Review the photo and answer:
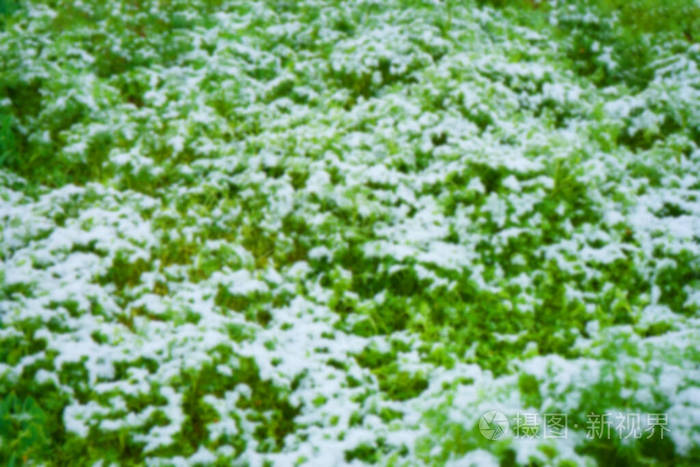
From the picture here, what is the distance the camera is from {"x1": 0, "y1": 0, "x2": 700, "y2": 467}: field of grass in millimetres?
3646

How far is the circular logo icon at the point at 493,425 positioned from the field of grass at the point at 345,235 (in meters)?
0.01

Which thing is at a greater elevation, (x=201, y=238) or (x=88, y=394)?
(x=201, y=238)

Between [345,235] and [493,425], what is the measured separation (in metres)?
2.50

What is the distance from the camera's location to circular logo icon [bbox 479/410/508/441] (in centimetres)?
318

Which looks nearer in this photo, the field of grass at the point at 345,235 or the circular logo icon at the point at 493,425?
the circular logo icon at the point at 493,425

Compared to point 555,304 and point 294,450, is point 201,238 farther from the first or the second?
point 555,304

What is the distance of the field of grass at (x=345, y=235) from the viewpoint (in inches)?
144

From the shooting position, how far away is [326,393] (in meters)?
4.02

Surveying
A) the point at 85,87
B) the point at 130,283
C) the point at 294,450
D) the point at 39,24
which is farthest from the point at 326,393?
the point at 39,24

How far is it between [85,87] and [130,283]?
9.24 feet

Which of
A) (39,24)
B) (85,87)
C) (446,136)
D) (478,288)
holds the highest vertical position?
(39,24)

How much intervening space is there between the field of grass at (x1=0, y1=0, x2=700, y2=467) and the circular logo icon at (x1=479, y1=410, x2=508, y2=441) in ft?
0.04

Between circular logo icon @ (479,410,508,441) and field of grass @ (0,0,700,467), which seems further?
field of grass @ (0,0,700,467)

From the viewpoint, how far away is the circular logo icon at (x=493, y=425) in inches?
125
